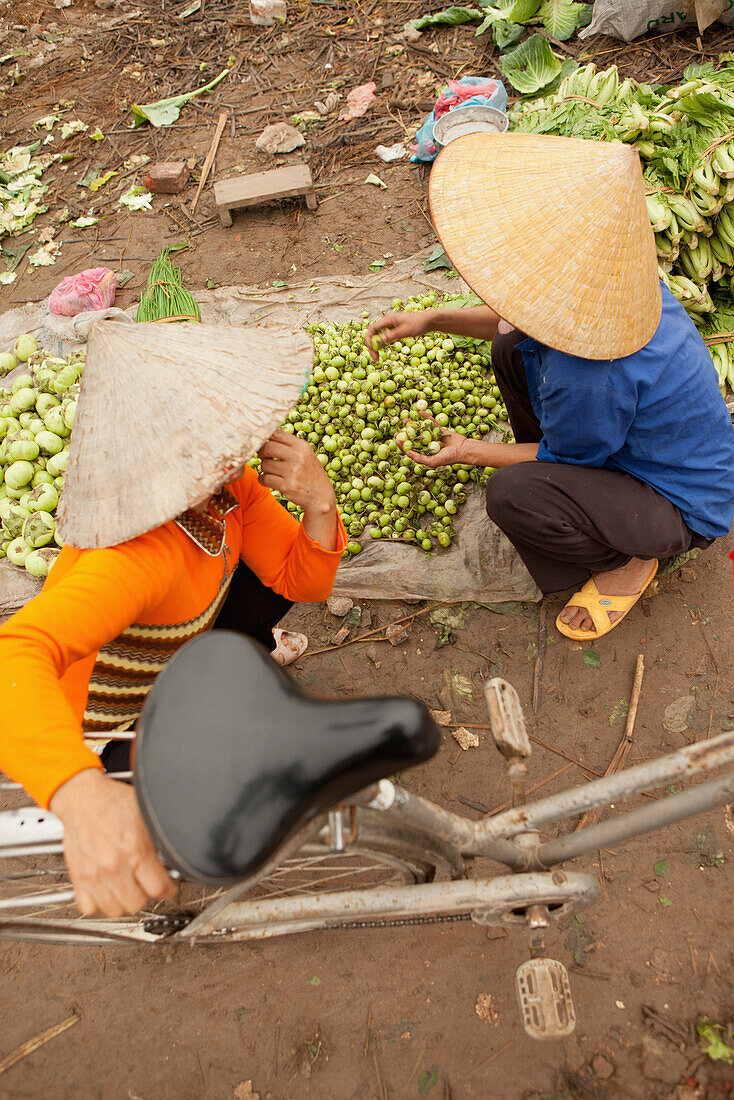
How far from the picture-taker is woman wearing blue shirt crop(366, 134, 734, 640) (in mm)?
1951

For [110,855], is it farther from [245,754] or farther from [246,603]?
[246,603]

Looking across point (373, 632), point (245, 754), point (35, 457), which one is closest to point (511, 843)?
point (245, 754)

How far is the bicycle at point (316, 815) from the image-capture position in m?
1.13

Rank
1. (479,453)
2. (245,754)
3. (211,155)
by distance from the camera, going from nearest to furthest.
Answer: (245,754), (479,453), (211,155)

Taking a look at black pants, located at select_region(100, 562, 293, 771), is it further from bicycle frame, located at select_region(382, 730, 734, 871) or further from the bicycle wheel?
bicycle frame, located at select_region(382, 730, 734, 871)

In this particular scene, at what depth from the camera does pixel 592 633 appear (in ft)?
9.77

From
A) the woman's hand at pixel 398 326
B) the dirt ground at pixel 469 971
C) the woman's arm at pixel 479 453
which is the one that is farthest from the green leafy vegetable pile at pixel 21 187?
the woman's arm at pixel 479 453

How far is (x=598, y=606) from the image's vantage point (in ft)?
9.68

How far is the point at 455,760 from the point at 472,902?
1306 mm

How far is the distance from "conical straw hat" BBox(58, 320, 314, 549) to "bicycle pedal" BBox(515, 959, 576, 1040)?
4.96 ft

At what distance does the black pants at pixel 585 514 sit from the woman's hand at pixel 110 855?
1.90m

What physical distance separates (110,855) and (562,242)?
197cm

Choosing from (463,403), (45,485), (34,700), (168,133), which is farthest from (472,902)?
(168,133)

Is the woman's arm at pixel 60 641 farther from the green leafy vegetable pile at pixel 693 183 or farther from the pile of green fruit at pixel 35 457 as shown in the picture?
the green leafy vegetable pile at pixel 693 183
